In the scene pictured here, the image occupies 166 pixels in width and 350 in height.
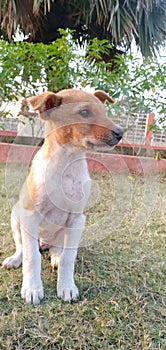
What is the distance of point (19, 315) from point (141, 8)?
4.23 m

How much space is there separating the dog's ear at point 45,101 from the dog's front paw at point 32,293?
69 cm

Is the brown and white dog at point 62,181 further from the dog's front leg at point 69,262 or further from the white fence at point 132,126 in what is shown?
the white fence at point 132,126

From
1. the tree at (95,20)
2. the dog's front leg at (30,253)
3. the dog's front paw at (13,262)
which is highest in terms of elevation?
the tree at (95,20)

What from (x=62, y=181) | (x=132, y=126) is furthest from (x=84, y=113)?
(x=132, y=126)

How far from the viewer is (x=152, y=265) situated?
4.89 feet

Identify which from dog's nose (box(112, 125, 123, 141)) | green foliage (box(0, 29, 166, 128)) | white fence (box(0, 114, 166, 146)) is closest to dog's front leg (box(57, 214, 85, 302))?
dog's nose (box(112, 125, 123, 141))

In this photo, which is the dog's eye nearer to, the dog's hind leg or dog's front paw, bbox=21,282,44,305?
the dog's hind leg

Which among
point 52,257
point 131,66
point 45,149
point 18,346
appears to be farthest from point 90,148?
point 131,66

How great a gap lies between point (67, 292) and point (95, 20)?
4.29 meters

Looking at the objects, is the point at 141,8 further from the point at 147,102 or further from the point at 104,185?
the point at 104,185

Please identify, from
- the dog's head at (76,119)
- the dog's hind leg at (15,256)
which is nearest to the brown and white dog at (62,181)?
the dog's head at (76,119)

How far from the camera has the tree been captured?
3.94m

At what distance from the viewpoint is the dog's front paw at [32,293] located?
1.10 meters

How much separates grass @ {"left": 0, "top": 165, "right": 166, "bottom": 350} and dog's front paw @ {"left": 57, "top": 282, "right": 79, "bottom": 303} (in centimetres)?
2
